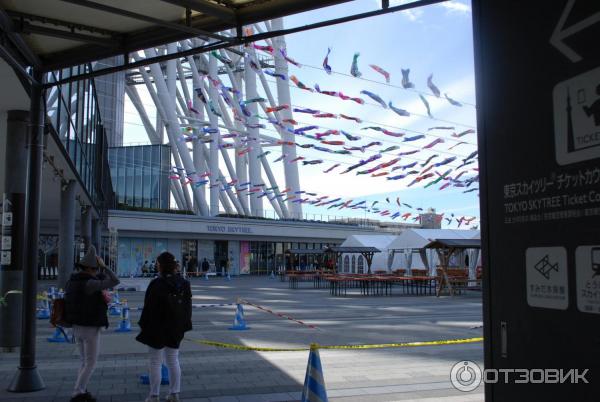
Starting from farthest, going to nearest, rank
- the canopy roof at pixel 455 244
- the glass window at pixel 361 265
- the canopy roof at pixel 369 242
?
the glass window at pixel 361 265 < the canopy roof at pixel 369 242 < the canopy roof at pixel 455 244

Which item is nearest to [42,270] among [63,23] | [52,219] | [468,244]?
[52,219]

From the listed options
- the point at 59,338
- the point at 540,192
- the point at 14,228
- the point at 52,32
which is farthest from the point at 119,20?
the point at 59,338

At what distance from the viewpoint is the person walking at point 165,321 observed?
19.9 ft

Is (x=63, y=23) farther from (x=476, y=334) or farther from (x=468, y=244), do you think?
(x=468, y=244)

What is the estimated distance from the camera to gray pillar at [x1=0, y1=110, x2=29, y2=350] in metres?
10.4

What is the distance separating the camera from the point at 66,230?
19.2 meters

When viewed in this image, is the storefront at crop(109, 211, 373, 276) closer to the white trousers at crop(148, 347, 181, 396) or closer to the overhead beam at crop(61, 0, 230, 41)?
the white trousers at crop(148, 347, 181, 396)

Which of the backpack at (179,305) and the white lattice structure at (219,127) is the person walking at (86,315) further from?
the white lattice structure at (219,127)

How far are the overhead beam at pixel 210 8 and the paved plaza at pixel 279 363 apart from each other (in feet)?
14.2

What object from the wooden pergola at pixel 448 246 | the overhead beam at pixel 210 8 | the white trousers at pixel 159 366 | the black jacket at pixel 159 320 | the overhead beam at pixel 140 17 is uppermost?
the overhead beam at pixel 210 8

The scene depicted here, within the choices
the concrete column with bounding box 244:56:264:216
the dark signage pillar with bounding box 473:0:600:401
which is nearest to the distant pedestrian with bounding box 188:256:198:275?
the concrete column with bounding box 244:56:264:216

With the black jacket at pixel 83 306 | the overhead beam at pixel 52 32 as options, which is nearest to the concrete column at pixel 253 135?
the overhead beam at pixel 52 32

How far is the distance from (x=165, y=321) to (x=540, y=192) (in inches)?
182

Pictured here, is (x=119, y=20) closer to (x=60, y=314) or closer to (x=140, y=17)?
(x=140, y=17)
